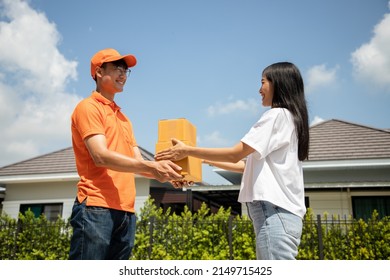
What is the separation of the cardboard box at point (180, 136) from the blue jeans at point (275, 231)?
0.88 meters

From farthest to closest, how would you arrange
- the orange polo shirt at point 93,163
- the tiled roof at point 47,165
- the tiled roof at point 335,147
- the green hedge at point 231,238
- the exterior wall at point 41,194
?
the tiled roof at point 47,165, the exterior wall at point 41,194, the tiled roof at point 335,147, the green hedge at point 231,238, the orange polo shirt at point 93,163

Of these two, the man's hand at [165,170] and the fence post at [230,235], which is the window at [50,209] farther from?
the man's hand at [165,170]

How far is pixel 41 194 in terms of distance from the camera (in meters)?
15.5

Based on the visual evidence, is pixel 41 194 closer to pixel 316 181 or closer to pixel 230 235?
pixel 230 235

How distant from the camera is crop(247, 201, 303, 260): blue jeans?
2381mm

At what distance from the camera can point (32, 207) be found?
15.6 meters

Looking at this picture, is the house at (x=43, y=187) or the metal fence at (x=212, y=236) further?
the house at (x=43, y=187)

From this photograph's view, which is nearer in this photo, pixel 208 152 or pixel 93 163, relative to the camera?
pixel 93 163


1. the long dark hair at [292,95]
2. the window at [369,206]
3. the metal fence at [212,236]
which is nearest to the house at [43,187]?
the metal fence at [212,236]

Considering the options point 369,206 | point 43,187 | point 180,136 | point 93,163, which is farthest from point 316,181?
point 93,163

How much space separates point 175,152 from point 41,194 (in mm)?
13871

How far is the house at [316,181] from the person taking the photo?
38.7ft
